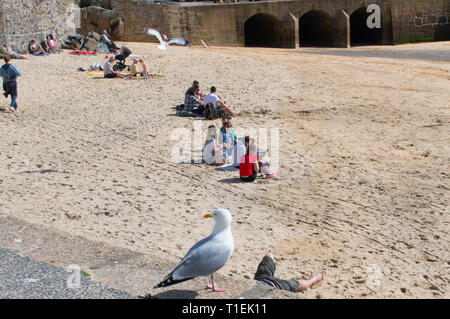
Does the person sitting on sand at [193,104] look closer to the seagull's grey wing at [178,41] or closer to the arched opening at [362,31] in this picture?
the seagull's grey wing at [178,41]

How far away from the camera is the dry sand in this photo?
741 cm

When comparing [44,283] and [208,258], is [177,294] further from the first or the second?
[44,283]

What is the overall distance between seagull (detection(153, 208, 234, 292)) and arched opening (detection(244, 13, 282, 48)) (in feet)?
86.4

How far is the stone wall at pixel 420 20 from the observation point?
3064cm

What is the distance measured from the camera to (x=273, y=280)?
5820mm

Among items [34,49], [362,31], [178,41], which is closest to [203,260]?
[34,49]

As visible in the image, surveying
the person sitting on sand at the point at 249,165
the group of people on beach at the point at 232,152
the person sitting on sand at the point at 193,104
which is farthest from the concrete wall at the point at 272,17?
the person sitting on sand at the point at 249,165

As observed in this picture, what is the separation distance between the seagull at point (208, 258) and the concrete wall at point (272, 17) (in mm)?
23607

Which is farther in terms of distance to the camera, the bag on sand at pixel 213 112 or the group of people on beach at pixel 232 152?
the bag on sand at pixel 213 112

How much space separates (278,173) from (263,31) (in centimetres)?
2304

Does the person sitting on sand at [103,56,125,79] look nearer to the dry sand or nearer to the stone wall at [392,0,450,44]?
the dry sand

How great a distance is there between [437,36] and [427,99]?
1716 centimetres

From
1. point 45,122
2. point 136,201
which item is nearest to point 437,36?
point 45,122

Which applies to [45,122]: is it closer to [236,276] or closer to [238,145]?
[238,145]
